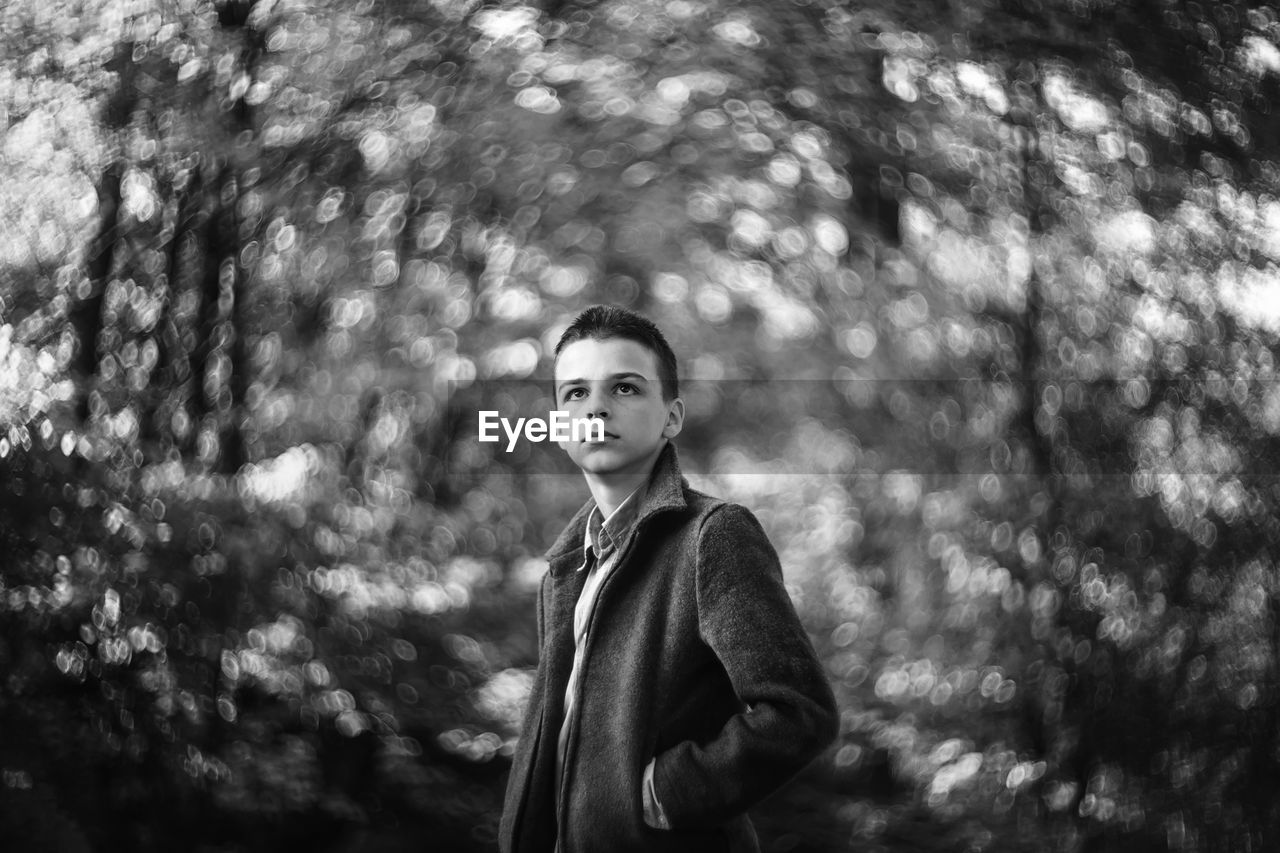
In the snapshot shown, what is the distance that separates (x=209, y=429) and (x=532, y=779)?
2561 mm

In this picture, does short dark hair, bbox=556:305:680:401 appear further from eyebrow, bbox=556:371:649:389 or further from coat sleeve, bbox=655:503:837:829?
coat sleeve, bbox=655:503:837:829

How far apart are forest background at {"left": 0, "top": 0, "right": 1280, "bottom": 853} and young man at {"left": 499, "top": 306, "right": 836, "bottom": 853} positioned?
7.25 feet

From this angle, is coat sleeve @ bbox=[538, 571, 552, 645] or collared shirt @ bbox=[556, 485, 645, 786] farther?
coat sleeve @ bbox=[538, 571, 552, 645]

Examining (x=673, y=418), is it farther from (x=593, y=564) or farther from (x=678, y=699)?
(x=678, y=699)

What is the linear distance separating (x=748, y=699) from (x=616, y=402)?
0.40m

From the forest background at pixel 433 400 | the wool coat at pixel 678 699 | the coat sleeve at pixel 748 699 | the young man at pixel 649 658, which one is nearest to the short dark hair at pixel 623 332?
the young man at pixel 649 658

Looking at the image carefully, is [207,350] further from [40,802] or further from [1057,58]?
[1057,58]

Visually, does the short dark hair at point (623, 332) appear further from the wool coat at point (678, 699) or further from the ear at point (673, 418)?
the wool coat at point (678, 699)

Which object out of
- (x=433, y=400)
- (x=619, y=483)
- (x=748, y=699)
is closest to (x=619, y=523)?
(x=619, y=483)

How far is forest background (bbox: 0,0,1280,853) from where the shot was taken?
127 inches

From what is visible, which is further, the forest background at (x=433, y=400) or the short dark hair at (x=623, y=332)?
the forest background at (x=433, y=400)

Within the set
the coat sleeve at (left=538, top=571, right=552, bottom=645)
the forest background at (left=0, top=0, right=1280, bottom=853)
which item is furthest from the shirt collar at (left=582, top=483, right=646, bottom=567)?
the forest background at (left=0, top=0, right=1280, bottom=853)

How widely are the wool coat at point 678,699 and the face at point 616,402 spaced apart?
48 mm

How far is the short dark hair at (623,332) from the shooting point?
1.50 m
